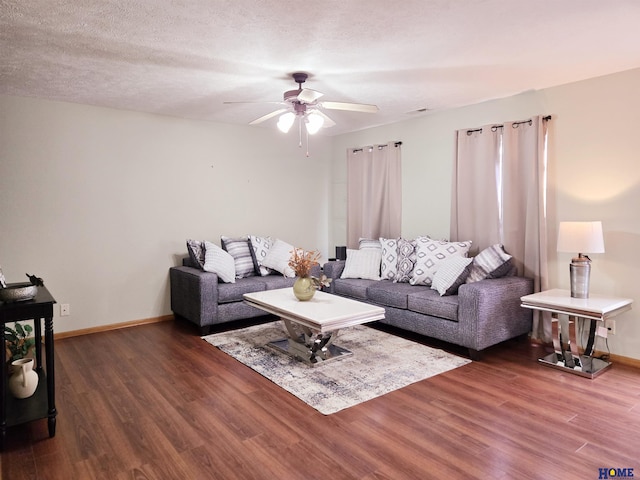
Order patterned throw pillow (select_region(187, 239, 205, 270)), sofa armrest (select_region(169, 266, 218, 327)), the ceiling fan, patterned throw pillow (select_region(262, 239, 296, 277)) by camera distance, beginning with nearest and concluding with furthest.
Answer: the ceiling fan, sofa armrest (select_region(169, 266, 218, 327)), patterned throw pillow (select_region(187, 239, 205, 270)), patterned throw pillow (select_region(262, 239, 296, 277))

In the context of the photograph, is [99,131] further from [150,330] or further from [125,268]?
[150,330]

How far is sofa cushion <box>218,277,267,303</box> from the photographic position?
4.41 metres

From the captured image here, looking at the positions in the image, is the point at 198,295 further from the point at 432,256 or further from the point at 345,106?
the point at 432,256

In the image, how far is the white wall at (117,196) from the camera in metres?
4.09

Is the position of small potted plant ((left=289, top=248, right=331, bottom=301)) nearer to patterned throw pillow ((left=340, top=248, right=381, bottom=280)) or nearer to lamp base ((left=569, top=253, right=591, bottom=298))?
patterned throw pillow ((left=340, top=248, right=381, bottom=280))

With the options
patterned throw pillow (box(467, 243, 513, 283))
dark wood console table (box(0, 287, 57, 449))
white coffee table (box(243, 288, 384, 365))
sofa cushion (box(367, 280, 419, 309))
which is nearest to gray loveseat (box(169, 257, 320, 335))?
white coffee table (box(243, 288, 384, 365))

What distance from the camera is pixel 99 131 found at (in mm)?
4457

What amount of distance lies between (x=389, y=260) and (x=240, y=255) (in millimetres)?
1765

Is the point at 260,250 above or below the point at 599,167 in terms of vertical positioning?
below

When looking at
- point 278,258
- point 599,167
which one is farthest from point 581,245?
point 278,258

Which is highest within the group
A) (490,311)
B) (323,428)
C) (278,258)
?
(278,258)

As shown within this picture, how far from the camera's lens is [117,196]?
4594 millimetres

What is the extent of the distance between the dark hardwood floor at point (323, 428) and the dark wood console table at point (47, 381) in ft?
0.49

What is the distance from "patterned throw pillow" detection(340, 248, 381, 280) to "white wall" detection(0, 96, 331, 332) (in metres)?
1.33
